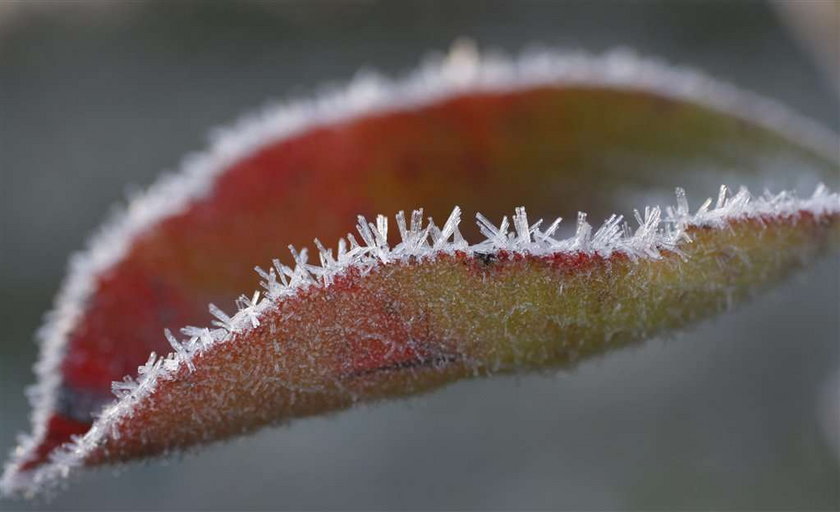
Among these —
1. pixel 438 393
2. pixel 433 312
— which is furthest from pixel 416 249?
pixel 438 393

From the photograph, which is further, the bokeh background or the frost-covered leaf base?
the bokeh background

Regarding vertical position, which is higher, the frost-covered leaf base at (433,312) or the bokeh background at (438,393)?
the bokeh background at (438,393)

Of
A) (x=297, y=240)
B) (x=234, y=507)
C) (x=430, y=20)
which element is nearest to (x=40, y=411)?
(x=297, y=240)

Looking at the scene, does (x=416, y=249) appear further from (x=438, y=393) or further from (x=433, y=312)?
(x=438, y=393)

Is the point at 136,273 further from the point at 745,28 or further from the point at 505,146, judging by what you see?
the point at 745,28

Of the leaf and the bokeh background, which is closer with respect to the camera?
the leaf

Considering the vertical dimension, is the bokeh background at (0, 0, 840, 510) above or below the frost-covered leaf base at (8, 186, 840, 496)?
above
